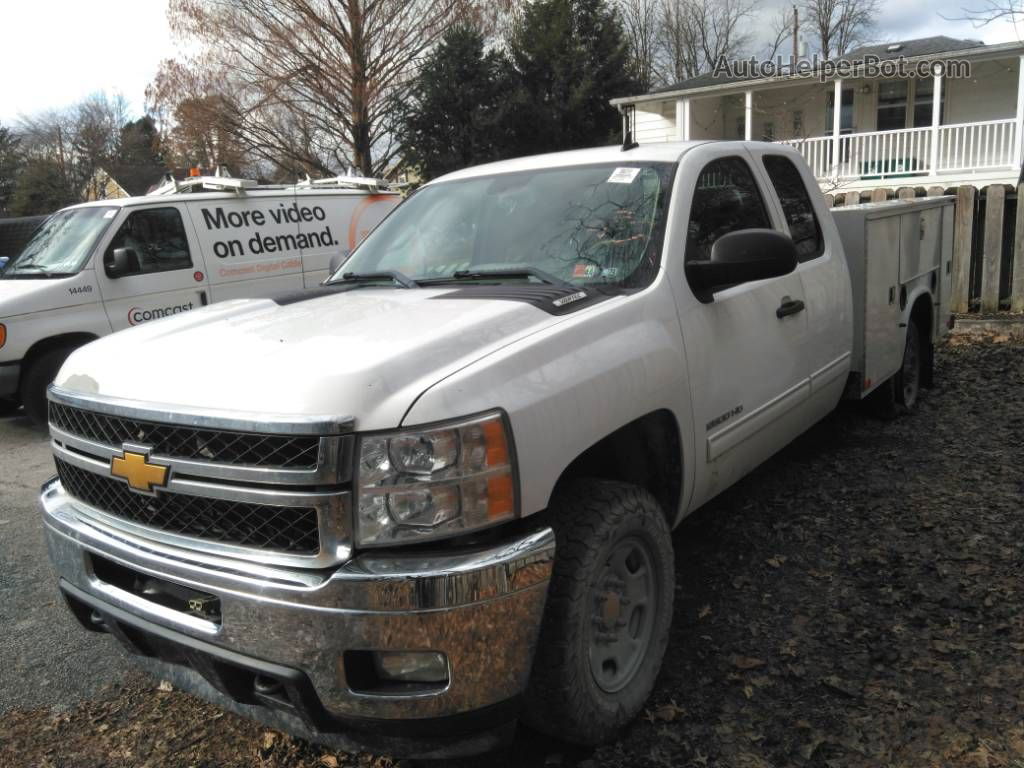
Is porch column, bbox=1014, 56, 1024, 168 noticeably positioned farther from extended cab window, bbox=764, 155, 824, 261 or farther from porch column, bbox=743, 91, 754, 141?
extended cab window, bbox=764, 155, 824, 261

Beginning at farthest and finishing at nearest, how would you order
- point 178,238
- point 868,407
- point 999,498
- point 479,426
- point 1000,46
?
point 1000,46
point 178,238
point 868,407
point 999,498
point 479,426

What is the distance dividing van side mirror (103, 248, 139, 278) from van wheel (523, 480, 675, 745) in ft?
21.1

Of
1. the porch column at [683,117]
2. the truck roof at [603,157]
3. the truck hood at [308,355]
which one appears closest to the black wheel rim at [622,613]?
the truck hood at [308,355]

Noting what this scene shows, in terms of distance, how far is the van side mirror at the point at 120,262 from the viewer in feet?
25.2

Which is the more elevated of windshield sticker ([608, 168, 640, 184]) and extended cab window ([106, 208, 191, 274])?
windshield sticker ([608, 168, 640, 184])

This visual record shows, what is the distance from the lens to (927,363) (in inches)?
261

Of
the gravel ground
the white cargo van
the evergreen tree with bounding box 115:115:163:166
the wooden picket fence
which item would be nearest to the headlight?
the gravel ground

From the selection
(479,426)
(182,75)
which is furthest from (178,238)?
(182,75)

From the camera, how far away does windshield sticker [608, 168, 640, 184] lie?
354 centimetres

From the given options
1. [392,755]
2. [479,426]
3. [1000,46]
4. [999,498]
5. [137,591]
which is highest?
[1000,46]

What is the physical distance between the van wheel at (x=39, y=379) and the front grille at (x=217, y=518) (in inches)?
212

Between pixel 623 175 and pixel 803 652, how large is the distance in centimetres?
204

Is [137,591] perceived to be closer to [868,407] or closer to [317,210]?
[868,407]

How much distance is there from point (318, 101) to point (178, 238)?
54.2 ft
